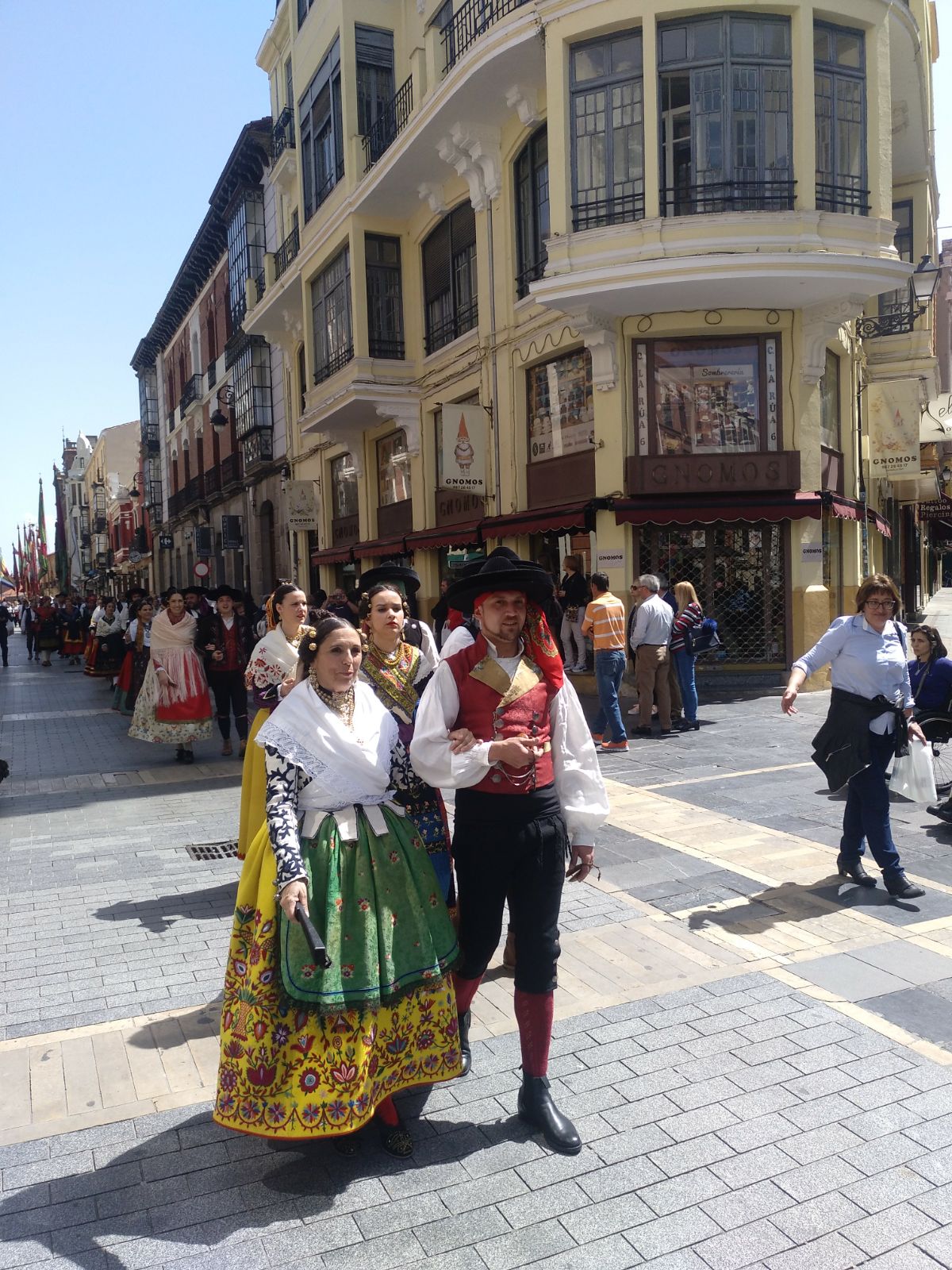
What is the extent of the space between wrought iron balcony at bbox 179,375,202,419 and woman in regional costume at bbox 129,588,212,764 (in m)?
31.9

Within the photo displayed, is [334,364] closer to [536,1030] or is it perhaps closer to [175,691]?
[175,691]

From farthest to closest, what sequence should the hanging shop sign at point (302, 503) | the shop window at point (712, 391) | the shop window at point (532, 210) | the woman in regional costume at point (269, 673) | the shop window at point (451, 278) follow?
the hanging shop sign at point (302, 503) → the shop window at point (451, 278) → the shop window at point (532, 210) → the shop window at point (712, 391) → the woman in regional costume at point (269, 673)

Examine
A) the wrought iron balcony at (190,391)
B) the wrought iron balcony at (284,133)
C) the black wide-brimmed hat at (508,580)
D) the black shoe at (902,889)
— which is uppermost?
the wrought iron balcony at (284,133)

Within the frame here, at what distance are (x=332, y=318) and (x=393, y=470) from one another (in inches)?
138

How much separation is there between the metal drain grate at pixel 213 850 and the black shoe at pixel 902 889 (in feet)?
13.7

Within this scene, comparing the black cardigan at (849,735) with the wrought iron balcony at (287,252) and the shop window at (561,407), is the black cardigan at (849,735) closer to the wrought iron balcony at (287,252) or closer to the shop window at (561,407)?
the shop window at (561,407)

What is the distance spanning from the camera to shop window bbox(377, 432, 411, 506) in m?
21.5

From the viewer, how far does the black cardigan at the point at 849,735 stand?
5.46 m

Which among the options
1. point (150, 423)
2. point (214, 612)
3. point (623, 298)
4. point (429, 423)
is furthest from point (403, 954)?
point (150, 423)

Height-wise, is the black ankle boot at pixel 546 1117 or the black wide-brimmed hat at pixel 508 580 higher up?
the black wide-brimmed hat at pixel 508 580

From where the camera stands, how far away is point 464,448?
16953mm


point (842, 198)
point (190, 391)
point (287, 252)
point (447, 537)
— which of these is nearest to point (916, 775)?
point (842, 198)

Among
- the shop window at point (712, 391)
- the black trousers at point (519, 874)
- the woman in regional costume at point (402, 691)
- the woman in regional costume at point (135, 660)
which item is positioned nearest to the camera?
the black trousers at point (519, 874)

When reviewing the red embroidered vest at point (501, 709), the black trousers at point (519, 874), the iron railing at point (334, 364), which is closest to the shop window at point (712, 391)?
the iron railing at point (334, 364)
